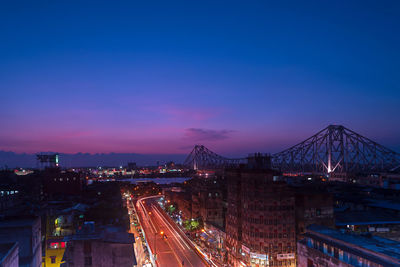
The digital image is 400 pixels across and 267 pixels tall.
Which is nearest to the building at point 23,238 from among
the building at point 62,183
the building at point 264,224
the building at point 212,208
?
the building at point 264,224

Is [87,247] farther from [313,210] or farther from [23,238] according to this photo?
[313,210]

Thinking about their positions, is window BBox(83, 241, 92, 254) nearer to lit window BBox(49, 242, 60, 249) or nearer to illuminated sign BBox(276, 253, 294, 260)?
lit window BBox(49, 242, 60, 249)

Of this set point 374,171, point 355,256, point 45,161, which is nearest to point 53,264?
point 355,256

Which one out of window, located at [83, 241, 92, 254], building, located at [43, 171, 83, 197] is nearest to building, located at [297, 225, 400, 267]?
window, located at [83, 241, 92, 254]

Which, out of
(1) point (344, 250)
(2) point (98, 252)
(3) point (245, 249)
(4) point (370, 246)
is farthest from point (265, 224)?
(2) point (98, 252)

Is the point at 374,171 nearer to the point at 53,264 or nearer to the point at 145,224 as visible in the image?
the point at 145,224
